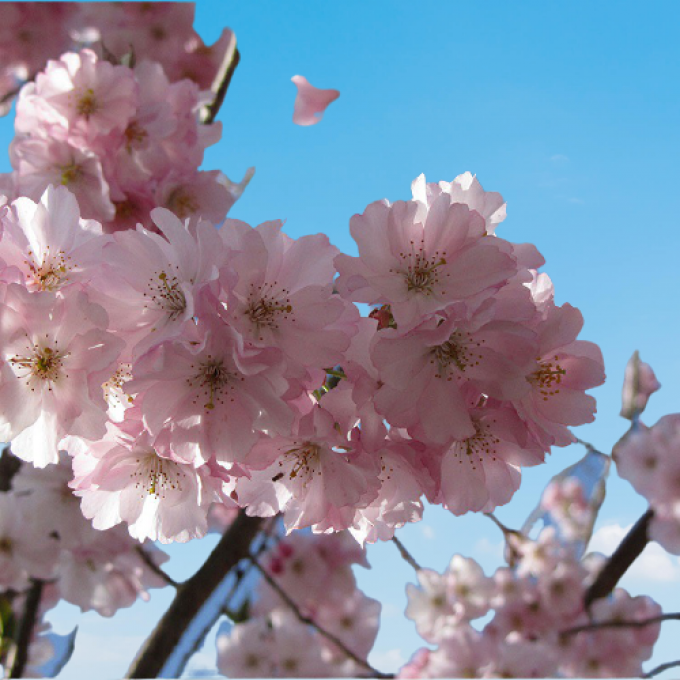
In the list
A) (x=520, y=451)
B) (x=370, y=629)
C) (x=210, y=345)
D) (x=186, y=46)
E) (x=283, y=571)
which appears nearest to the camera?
(x=210, y=345)

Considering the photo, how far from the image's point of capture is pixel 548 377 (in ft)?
1.64

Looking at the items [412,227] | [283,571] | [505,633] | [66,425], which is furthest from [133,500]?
[505,633]

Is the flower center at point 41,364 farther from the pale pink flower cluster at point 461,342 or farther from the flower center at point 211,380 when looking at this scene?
the pale pink flower cluster at point 461,342

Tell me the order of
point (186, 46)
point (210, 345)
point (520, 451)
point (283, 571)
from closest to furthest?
1. point (210, 345)
2. point (520, 451)
3. point (186, 46)
4. point (283, 571)

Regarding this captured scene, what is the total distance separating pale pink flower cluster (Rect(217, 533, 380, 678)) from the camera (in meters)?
1.78

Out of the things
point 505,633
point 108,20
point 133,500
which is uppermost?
point 108,20

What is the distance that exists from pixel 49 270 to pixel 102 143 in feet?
1.92

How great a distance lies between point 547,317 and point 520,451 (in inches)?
4.1

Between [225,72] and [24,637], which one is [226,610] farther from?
[225,72]

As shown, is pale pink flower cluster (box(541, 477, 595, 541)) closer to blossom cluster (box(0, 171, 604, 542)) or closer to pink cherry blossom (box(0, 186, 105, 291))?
blossom cluster (box(0, 171, 604, 542))

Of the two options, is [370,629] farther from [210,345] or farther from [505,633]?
[210,345]

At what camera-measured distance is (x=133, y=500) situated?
0.54 meters

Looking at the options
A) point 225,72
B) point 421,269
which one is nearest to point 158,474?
point 421,269

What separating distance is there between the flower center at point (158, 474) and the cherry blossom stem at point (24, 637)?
1.04 meters
